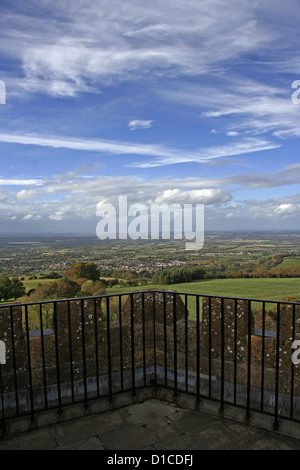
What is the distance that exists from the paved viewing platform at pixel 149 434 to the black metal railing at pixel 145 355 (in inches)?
7.4

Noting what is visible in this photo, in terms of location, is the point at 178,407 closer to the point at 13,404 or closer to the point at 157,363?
the point at 157,363

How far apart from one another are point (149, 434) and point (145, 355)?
45.3 inches

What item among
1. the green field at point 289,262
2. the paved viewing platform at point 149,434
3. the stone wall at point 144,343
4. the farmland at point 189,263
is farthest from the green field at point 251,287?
the paved viewing platform at point 149,434

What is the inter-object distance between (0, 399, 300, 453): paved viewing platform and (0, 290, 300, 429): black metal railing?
188 millimetres

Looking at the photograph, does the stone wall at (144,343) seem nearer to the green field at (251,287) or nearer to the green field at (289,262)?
the green field at (251,287)

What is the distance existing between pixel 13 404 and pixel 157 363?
1.69 m

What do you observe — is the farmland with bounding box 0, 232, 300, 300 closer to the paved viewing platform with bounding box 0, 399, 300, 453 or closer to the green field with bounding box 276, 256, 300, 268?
the green field with bounding box 276, 256, 300, 268

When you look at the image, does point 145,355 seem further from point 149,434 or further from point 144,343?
point 149,434

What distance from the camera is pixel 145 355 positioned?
12.2 ft

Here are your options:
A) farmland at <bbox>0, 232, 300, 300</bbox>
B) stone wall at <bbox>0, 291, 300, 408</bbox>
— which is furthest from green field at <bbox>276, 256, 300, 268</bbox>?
stone wall at <bbox>0, 291, 300, 408</bbox>

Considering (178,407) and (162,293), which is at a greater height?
(162,293)

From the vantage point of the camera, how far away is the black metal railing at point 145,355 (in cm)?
293

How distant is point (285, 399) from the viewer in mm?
2979
